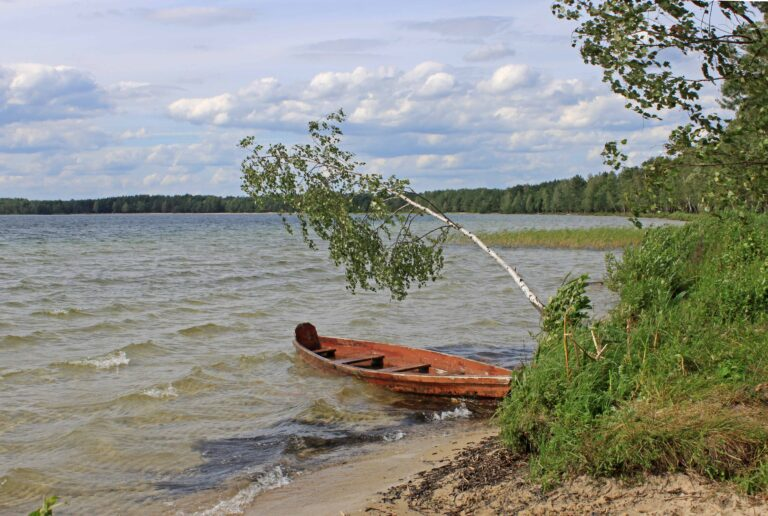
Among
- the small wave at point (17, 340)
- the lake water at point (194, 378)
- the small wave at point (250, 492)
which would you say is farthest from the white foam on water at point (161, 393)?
the small wave at point (17, 340)

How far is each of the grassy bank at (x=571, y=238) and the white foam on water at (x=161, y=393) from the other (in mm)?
32444

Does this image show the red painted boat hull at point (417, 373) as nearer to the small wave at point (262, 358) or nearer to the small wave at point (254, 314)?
the small wave at point (262, 358)

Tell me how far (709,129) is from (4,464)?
8.63m

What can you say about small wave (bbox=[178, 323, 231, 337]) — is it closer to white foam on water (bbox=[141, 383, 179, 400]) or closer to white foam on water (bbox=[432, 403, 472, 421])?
white foam on water (bbox=[141, 383, 179, 400])

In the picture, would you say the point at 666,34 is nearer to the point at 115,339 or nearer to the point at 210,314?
the point at 115,339

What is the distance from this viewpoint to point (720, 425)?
16.9ft

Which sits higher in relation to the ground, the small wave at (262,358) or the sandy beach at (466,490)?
the sandy beach at (466,490)

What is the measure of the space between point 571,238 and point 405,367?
3258 centimetres

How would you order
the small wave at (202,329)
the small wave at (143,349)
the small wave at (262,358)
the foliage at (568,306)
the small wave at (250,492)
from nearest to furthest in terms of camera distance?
the small wave at (250,492) < the foliage at (568,306) < the small wave at (262,358) < the small wave at (143,349) < the small wave at (202,329)

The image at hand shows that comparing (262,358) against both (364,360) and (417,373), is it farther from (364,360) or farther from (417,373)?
(417,373)

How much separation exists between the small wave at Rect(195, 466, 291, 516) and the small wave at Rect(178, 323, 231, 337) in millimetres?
9675

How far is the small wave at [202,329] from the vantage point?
17.5 metres

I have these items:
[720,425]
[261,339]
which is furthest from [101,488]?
[261,339]

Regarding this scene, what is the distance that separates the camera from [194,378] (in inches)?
512
